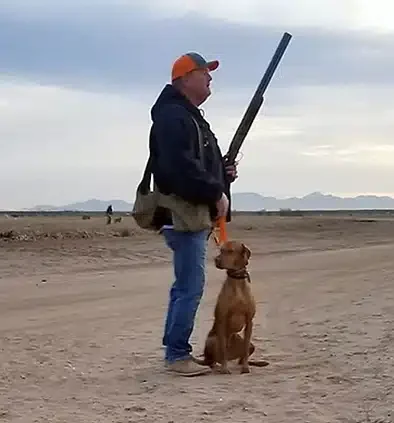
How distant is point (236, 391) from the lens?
6980 mm

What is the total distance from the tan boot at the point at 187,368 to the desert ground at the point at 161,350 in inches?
4.4

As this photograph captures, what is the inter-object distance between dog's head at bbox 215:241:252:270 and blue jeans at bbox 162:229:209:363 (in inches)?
5.4

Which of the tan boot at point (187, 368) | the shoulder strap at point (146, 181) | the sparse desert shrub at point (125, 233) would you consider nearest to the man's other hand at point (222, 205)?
the shoulder strap at point (146, 181)

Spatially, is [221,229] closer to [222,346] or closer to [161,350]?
[222,346]

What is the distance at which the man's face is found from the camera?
7.61 meters

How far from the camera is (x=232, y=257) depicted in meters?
7.66

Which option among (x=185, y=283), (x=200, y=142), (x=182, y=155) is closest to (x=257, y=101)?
(x=200, y=142)

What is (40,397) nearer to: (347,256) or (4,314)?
(4,314)

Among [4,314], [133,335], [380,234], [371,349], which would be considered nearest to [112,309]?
[4,314]

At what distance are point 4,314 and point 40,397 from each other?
4720mm

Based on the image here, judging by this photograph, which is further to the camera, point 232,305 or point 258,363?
point 258,363

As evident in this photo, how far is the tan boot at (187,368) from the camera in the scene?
25.1ft

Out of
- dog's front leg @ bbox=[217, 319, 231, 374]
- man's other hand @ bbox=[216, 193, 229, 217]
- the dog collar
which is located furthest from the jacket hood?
dog's front leg @ bbox=[217, 319, 231, 374]

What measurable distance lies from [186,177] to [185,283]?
85cm
